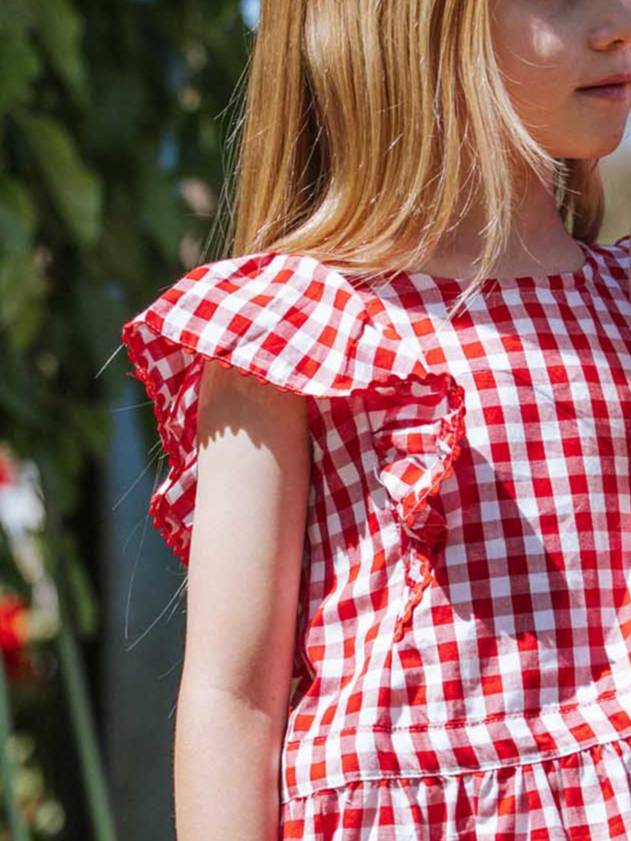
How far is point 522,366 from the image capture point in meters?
0.84

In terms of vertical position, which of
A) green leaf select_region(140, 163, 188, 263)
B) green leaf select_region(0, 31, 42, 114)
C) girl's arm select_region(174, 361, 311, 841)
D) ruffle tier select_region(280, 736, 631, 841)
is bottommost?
ruffle tier select_region(280, 736, 631, 841)

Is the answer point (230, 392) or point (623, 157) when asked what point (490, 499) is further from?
point (623, 157)

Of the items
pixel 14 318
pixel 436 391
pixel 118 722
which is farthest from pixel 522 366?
pixel 118 722

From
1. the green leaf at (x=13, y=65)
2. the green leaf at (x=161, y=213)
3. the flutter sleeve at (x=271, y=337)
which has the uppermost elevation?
the green leaf at (x=13, y=65)

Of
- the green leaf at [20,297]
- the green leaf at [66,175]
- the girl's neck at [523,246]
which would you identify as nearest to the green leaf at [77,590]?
the green leaf at [20,297]

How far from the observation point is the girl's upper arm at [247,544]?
81 centimetres

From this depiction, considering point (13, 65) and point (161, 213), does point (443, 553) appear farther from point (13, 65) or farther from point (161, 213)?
point (161, 213)

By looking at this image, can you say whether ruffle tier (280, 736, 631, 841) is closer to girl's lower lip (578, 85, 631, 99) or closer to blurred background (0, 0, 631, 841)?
girl's lower lip (578, 85, 631, 99)

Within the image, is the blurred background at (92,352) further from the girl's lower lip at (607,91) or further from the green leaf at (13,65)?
the girl's lower lip at (607,91)

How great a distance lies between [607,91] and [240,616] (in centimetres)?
37

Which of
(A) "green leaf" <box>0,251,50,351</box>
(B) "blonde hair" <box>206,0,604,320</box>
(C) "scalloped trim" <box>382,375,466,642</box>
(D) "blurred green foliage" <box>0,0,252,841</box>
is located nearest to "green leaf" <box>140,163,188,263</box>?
(D) "blurred green foliage" <box>0,0,252,841</box>

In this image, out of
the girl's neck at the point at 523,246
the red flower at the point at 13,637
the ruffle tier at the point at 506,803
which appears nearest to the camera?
the ruffle tier at the point at 506,803

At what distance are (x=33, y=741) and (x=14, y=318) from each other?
74 centimetres

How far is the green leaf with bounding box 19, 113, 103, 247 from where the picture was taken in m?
1.55
